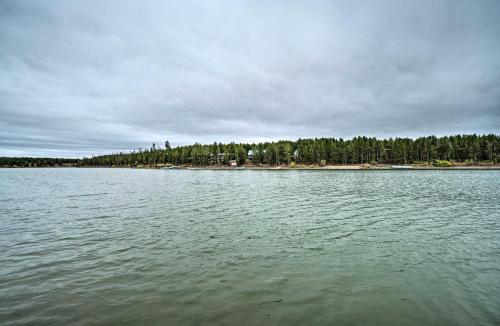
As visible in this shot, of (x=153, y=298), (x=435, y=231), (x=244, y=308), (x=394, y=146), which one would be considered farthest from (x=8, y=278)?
(x=394, y=146)

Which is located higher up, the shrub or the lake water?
the shrub

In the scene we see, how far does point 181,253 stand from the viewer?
14.2 metres

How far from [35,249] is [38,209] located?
17637mm

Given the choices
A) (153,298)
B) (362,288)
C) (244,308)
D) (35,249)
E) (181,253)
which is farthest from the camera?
(35,249)

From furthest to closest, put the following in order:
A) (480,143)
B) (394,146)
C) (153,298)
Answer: (394,146) → (480,143) → (153,298)

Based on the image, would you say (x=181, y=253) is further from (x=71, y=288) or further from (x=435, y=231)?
(x=435, y=231)

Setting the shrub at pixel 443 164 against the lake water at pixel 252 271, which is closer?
the lake water at pixel 252 271

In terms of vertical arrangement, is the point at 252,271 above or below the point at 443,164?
below

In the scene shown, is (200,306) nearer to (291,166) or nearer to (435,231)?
(435,231)

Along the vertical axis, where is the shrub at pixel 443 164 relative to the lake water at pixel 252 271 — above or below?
above

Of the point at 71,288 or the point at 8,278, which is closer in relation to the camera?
the point at 71,288

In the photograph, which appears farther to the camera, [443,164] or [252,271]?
[443,164]

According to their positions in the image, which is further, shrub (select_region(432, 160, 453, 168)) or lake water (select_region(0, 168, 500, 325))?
shrub (select_region(432, 160, 453, 168))

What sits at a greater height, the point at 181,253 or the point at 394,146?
the point at 394,146
